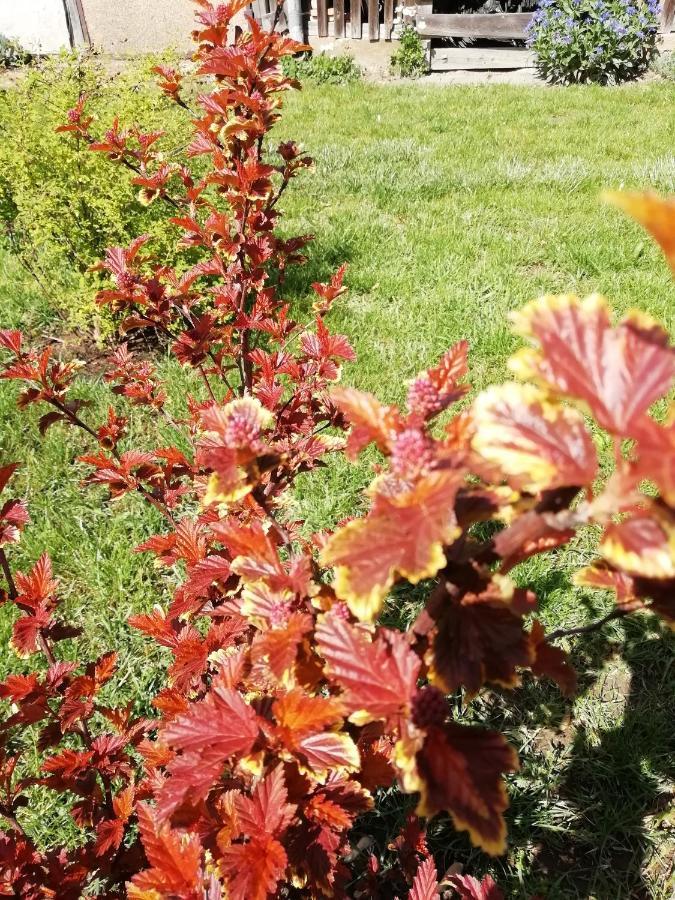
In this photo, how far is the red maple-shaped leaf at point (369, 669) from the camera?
0.68m

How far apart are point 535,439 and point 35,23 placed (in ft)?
42.8

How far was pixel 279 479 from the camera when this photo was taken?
1615 millimetres

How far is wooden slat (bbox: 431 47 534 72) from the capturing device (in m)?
9.40

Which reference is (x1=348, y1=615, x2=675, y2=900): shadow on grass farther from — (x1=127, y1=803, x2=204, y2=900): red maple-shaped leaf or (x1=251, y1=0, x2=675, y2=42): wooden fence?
(x1=251, y1=0, x2=675, y2=42): wooden fence

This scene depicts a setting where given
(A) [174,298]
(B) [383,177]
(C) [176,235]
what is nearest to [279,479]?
(A) [174,298]

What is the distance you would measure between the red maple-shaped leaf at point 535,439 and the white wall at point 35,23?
1247cm

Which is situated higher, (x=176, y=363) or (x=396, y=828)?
(x=176, y=363)

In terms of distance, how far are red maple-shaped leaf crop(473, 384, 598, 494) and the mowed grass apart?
1.67m

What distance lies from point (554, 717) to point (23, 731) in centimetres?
177

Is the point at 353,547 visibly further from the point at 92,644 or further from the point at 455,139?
the point at 455,139

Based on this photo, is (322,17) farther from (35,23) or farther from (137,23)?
(35,23)

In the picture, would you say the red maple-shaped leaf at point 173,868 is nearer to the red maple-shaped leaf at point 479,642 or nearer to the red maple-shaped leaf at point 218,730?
the red maple-shaped leaf at point 218,730

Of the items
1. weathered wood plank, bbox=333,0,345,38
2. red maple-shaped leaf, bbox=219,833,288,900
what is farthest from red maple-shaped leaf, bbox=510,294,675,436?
weathered wood plank, bbox=333,0,345,38

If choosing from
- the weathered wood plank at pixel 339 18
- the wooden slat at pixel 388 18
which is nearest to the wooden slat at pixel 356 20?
the weathered wood plank at pixel 339 18
